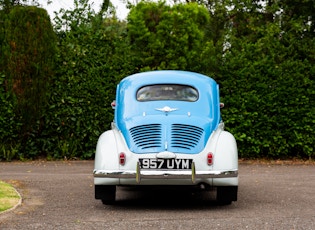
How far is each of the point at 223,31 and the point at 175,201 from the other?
12327 mm

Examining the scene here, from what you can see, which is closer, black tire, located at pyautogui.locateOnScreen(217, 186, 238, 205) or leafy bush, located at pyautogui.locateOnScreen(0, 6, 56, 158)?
black tire, located at pyautogui.locateOnScreen(217, 186, 238, 205)

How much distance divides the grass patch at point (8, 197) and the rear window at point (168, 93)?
7.70 ft

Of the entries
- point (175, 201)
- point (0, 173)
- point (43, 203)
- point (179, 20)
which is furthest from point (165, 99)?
point (179, 20)

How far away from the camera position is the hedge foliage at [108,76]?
16484mm

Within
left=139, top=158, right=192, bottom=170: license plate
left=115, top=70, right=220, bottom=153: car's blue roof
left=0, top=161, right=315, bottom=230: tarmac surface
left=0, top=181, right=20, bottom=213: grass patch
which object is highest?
left=115, top=70, right=220, bottom=153: car's blue roof

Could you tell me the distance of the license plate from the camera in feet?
30.9

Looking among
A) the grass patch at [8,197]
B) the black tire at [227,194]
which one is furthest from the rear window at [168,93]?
the grass patch at [8,197]

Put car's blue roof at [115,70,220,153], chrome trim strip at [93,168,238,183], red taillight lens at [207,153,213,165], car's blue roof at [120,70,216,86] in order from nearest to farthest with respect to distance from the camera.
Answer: chrome trim strip at [93,168,238,183] → red taillight lens at [207,153,213,165] → car's blue roof at [115,70,220,153] → car's blue roof at [120,70,216,86]

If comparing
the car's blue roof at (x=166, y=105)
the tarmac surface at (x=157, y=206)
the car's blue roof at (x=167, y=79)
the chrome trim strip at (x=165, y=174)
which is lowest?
the tarmac surface at (x=157, y=206)

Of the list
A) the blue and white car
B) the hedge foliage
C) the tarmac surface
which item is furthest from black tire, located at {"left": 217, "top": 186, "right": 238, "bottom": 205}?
the hedge foliage

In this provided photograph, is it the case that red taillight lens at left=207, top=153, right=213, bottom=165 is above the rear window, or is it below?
Answer: below

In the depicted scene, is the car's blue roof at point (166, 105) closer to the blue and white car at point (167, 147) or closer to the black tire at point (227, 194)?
the blue and white car at point (167, 147)

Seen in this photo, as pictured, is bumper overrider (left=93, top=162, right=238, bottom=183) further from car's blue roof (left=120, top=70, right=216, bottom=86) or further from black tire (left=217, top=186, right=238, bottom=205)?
car's blue roof (left=120, top=70, right=216, bottom=86)

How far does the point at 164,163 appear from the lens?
371 inches
